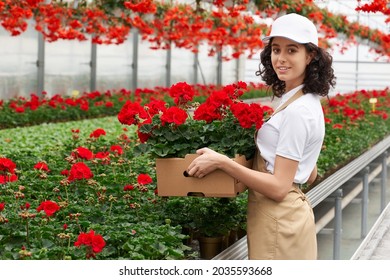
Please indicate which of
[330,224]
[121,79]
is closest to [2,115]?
[330,224]

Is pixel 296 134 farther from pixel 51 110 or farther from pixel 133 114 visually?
pixel 51 110

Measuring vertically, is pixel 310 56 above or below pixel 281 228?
above

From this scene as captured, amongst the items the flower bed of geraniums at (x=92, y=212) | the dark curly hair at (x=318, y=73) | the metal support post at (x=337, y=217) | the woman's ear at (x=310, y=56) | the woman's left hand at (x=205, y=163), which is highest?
the woman's ear at (x=310, y=56)

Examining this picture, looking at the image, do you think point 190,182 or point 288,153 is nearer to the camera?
point 288,153

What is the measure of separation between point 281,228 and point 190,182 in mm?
379

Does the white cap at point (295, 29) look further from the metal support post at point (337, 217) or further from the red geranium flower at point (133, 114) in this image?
the metal support post at point (337, 217)

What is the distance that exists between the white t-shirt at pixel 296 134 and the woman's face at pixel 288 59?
63 millimetres

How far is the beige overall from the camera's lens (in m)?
2.49

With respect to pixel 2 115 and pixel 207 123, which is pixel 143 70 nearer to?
pixel 2 115

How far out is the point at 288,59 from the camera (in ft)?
8.10

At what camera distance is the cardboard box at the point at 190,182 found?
257 cm

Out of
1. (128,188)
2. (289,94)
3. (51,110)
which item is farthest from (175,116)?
(51,110)

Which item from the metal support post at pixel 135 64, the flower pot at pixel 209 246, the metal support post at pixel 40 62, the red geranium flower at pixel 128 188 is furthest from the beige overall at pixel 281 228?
the metal support post at pixel 135 64
